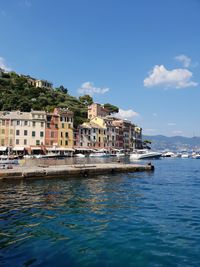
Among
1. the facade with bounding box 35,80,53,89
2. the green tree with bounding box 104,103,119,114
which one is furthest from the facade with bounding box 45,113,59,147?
the facade with bounding box 35,80,53,89

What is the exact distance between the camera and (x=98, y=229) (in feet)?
44.2

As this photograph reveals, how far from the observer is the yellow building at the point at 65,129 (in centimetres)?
8219

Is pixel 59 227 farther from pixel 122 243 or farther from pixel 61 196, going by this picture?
pixel 61 196

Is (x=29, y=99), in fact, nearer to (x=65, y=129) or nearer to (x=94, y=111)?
(x=94, y=111)

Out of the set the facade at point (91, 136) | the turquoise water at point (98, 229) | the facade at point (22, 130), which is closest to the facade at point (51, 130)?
the facade at point (22, 130)

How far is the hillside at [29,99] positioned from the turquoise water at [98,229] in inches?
2979

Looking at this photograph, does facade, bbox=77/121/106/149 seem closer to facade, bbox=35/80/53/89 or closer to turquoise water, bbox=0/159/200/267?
facade, bbox=35/80/53/89

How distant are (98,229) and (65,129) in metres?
71.0

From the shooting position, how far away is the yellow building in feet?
270

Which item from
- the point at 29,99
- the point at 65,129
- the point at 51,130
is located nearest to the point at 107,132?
the point at 65,129

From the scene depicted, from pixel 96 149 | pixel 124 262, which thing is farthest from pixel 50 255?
pixel 96 149

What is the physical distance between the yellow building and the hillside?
1079 centimetres

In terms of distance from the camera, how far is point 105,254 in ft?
34.6

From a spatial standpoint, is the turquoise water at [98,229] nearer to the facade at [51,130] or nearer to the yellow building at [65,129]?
the facade at [51,130]
